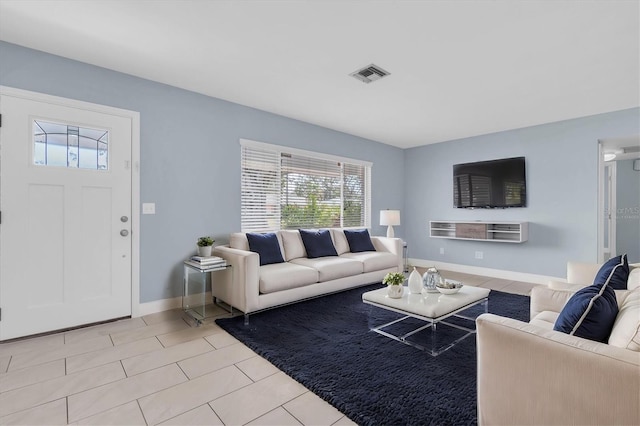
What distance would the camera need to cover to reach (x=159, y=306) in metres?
3.27

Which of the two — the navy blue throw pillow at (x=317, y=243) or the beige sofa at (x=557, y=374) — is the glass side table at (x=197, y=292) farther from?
the beige sofa at (x=557, y=374)

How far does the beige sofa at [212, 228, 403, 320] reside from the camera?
117 inches

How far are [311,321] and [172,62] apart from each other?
9.04ft

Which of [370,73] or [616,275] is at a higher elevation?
[370,73]

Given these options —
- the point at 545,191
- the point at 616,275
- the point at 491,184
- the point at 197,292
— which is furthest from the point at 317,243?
the point at 545,191

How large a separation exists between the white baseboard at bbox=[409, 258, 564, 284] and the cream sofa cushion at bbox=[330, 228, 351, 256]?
6.98 ft

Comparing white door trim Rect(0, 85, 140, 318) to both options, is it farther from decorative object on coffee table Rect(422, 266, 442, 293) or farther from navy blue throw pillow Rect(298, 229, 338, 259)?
decorative object on coffee table Rect(422, 266, 442, 293)

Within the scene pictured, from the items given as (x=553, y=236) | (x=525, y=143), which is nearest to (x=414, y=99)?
(x=525, y=143)

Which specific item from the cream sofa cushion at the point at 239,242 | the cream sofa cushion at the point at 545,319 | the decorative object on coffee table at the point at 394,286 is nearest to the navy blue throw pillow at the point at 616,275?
the cream sofa cushion at the point at 545,319

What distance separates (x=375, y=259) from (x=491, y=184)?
8.20 feet

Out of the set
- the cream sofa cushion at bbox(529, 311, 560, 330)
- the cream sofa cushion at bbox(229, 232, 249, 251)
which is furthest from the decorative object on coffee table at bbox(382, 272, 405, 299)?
the cream sofa cushion at bbox(229, 232, 249, 251)

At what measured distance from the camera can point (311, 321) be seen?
298 cm

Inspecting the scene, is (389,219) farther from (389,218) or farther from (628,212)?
(628,212)

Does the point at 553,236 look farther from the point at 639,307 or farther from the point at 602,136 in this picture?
the point at 639,307
